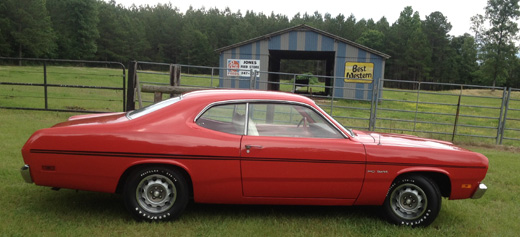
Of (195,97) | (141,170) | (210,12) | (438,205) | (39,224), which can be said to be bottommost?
(39,224)

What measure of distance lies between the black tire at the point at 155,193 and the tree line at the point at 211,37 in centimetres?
5478

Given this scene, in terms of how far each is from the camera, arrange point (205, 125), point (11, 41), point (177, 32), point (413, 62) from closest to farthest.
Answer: point (205, 125)
point (11, 41)
point (413, 62)
point (177, 32)

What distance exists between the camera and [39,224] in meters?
3.71

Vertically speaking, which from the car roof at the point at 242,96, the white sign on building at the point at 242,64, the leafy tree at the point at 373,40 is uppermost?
the leafy tree at the point at 373,40

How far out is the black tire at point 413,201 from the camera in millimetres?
4078

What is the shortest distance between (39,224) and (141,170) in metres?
1.14

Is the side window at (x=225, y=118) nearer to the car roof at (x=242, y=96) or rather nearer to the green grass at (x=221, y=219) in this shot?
the car roof at (x=242, y=96)

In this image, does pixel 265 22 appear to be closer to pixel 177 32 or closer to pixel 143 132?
pixel 177 32

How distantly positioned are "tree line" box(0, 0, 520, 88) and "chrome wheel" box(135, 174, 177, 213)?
54813mm

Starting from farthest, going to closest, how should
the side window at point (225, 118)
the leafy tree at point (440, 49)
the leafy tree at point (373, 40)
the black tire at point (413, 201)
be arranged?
1. the leafy tree at point (373, 40)
2. the leafy tree at point (440, 49)
3. the black tire at point (413, 201)
4. the side window at point (225, 118)

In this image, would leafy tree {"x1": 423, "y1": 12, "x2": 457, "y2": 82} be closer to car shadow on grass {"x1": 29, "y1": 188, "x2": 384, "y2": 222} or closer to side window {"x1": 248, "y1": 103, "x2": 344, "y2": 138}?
car shadow on grass {"x1": 29, "y1": 188, "x2": 384, "y2": 222}

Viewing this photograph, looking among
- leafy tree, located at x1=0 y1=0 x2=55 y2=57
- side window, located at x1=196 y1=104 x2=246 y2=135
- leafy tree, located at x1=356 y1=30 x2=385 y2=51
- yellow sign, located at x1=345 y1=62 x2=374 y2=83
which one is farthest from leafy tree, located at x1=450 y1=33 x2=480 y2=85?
side window, located at x1=196 y1=104 x2=246 y2=135

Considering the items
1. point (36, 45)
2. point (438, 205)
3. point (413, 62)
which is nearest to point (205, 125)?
point (438, 205)

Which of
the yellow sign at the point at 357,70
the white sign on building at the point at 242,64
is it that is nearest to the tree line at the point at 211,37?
the yellow sign at the point at 357,70
